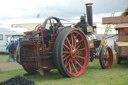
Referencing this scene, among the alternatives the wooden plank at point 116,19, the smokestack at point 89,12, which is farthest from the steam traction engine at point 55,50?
the wooden plank at point 116,19

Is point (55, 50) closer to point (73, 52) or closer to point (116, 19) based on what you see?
point (73, 52)

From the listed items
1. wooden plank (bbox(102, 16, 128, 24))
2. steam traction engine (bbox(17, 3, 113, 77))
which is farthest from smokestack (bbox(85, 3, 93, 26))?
wooden plank (bbox(102, 16, 128, 24))

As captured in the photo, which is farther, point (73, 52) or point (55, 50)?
point (73, 52)

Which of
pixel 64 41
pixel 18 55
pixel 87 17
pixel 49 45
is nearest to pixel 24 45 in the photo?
pixel 18 55

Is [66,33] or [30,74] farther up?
[66,33]

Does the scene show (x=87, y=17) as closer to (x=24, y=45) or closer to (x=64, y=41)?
(x=64, y=41)

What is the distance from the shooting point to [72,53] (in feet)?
20.4

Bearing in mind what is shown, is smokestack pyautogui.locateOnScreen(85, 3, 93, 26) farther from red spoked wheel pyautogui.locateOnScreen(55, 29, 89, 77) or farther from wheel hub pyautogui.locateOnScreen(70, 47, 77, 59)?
wheel hub pyautogui.locateOnScreen(70, 47, 77, 59)

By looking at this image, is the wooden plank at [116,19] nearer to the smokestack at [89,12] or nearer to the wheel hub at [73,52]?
the smokestack at [89,12]

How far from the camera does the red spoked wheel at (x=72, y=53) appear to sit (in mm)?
5763

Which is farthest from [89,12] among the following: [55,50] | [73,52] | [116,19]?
[55,50]

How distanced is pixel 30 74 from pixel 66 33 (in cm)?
199

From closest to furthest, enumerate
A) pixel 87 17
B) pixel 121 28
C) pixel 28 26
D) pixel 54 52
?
pixel 54 52 → pixel 87 17 → pixel 121 28 → pixel 28 26

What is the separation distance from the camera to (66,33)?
5.96 m
